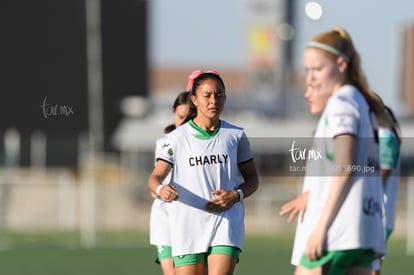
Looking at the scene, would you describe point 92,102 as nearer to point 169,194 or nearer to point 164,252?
point 164,252

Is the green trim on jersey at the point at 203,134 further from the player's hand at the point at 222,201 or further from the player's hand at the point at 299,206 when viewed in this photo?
the player's hand at the point at 299,206

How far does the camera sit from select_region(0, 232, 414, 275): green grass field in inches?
671

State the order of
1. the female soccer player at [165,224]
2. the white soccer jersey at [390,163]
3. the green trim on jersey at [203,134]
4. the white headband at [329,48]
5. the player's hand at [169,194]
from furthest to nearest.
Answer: the female soccer player at [165,224], the white soccer jersey at [390,163], the green trim on jersey at [203,134], the player's hand at [169,194], the white headband at [329,48]

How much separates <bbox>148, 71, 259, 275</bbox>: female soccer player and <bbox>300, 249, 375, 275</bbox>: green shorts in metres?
1.74

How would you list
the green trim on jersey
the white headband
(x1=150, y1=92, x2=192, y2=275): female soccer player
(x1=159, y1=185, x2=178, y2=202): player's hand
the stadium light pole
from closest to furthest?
the white headband → (x1=159, y1=185, x2=178, y2=202): player's hand → the green trim on jersey → (x1=150, y1=92, x2=192, y2=275): female soccer player → the stadium light pole

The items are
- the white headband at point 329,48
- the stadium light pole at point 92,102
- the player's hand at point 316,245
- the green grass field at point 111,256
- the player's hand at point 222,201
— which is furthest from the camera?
the stadium light pole at point 92,102

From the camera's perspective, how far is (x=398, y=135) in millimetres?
8430

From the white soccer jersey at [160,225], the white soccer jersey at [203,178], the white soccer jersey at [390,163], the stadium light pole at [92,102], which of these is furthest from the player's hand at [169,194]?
the stadium light pole at [92,102]

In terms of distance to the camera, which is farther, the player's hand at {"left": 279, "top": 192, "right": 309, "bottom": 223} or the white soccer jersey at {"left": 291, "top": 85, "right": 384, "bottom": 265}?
the player's hand at {"left": 279, "top": 192, "right": 309, "bottom": 223}

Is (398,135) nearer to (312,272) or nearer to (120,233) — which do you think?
(312,272)

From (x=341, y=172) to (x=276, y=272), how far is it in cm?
1065

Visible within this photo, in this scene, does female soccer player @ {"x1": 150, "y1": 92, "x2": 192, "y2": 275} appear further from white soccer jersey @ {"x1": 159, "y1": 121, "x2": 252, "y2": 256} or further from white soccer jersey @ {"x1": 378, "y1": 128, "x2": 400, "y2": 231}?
white soccer jersey @ {"x1": 378, "y1": 128, "x2": 400, "y2": 231}

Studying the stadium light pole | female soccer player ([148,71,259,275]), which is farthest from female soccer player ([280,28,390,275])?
the stadium light pole

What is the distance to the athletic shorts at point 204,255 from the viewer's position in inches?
313
